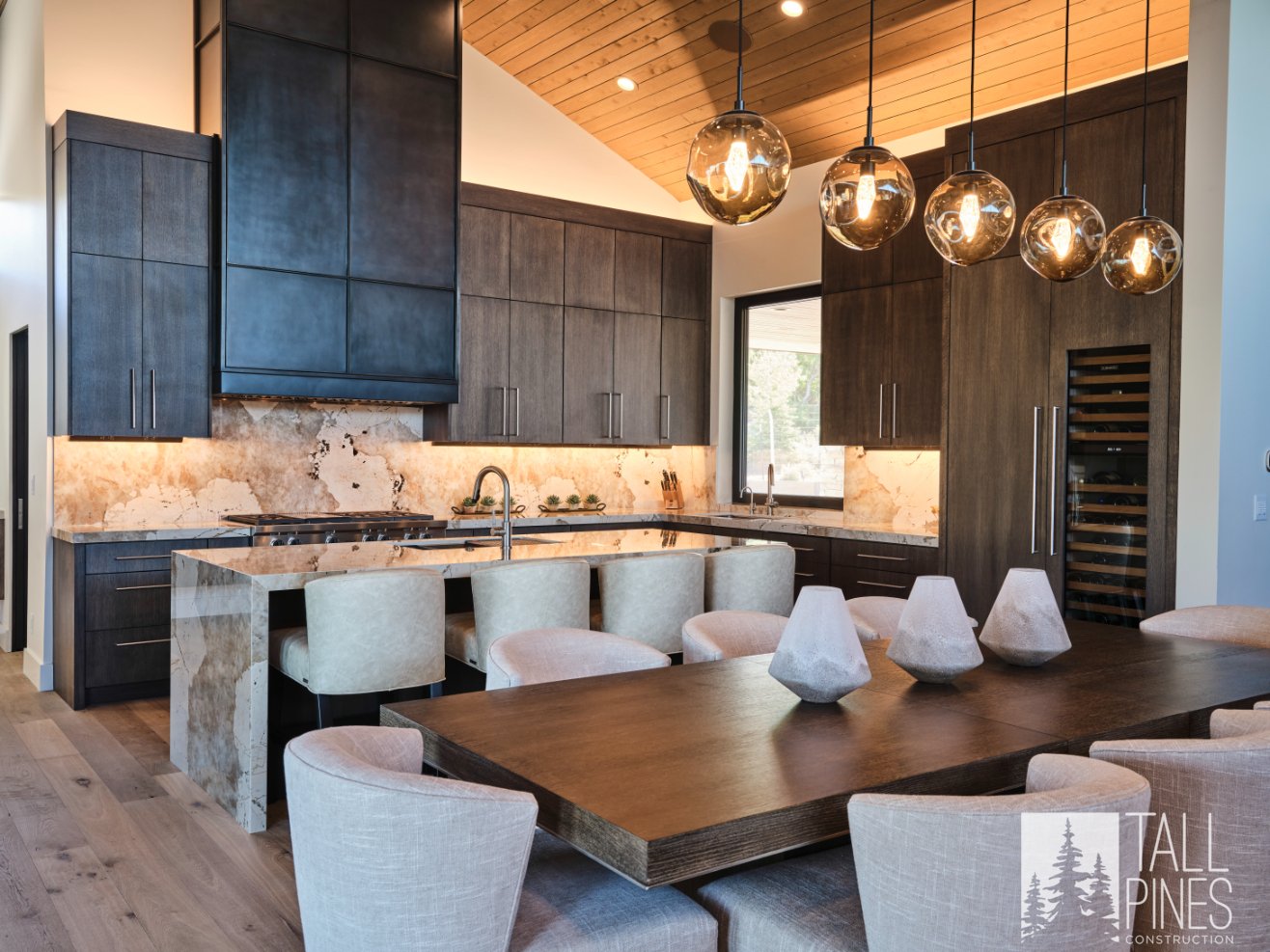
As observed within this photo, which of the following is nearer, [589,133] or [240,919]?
[240,919]

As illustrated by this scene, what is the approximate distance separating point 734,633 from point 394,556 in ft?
4.76

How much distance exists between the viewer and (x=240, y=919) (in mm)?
2754

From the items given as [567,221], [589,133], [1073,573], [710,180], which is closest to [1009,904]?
[710,180]

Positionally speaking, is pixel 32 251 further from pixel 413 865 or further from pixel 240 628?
pixel 413 865

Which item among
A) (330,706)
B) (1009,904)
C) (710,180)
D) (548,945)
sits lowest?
(330,706)

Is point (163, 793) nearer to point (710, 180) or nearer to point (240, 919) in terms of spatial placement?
point (240, 919)

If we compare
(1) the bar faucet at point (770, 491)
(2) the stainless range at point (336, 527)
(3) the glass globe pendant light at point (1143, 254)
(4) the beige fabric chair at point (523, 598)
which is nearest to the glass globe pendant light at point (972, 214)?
(3) the glass globe pendant light at point (1143, 254)

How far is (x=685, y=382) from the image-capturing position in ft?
23.9

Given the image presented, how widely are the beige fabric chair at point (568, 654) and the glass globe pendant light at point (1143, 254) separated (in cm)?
191

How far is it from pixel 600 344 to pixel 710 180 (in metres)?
4.56

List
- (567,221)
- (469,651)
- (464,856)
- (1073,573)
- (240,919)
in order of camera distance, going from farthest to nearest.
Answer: (567,221) < (1073,573) < (469,651) < (240,919) < (464,856)

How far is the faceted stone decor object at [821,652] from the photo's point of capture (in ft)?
6.54

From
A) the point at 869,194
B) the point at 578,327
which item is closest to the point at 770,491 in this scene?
the point at 578,327

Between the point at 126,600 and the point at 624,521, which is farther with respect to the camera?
the point at 624,521
